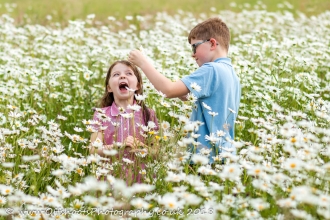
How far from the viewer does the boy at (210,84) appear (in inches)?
153

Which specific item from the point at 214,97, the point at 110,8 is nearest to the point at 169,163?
the point at 214,97

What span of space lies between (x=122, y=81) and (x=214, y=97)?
900 mm

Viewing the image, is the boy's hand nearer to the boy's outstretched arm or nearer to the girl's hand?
the boy's outstretched arm

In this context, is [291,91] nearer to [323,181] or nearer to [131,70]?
[131,70]

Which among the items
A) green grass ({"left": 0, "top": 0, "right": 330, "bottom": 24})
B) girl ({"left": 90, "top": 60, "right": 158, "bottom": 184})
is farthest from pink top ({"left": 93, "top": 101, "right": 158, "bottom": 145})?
green grass ({"left": 0, "top": 0, "right": 330, "bottom": 24})

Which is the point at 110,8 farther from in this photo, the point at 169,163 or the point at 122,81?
the point at 169,163

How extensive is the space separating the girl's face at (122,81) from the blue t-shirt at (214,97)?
0.69 meters

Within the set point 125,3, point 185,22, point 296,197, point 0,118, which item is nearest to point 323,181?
point 296,197

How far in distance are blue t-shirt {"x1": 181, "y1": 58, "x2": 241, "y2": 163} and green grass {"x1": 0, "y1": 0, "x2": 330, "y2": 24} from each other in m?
7.60

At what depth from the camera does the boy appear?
3.88m

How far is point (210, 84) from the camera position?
13.0 feet

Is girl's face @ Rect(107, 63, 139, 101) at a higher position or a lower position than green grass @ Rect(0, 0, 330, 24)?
lower

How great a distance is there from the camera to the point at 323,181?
300 cm

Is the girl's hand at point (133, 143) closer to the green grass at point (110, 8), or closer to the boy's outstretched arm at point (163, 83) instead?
the boy's outstretched arm at point (163, 83)
